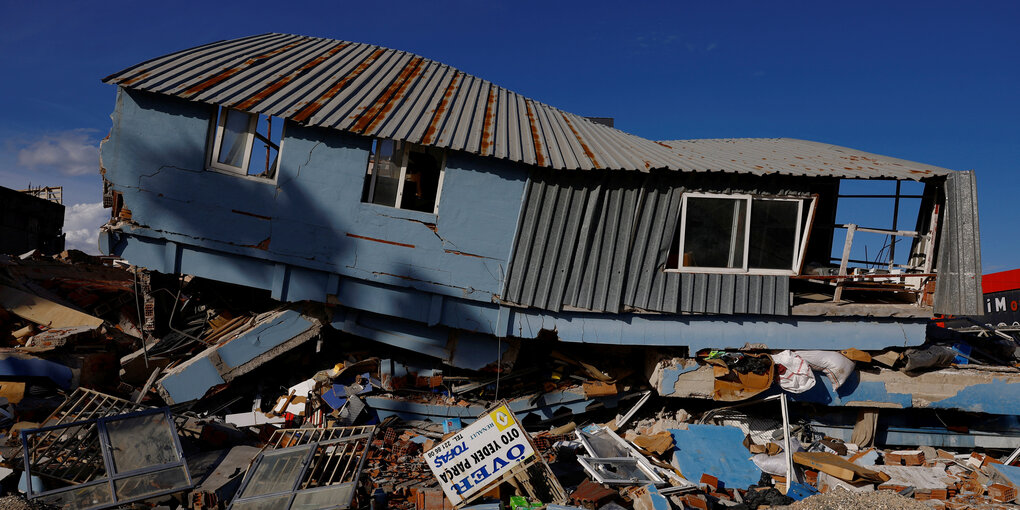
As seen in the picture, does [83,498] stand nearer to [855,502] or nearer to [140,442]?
[140,442]

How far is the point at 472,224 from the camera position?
27.3ft

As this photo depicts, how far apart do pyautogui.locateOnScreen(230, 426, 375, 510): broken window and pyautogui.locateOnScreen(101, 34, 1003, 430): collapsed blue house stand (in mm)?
2304

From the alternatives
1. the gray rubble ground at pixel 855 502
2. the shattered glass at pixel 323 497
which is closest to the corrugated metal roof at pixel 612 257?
the gray rubble ground at pixel 855 502

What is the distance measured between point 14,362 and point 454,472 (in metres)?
7.16

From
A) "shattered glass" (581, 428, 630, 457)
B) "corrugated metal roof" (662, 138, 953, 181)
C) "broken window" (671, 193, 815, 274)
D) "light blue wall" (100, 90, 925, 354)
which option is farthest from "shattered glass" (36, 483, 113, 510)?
"corrugated metal roof" (662, 138, 953, 181)

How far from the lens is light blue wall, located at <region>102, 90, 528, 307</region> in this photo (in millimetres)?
8062

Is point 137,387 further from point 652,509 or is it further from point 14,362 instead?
point 652,509

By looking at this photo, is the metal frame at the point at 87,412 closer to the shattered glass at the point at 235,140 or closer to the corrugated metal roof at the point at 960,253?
the shattered glass at the point at 235,140

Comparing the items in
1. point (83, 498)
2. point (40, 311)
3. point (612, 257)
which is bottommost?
point (83, 498)

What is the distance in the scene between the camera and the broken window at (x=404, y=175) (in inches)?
326

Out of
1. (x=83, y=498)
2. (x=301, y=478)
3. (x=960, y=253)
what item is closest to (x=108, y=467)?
(x=83, y=498)

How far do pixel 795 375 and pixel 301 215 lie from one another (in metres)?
7.87

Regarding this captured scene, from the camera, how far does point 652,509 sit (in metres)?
6.31

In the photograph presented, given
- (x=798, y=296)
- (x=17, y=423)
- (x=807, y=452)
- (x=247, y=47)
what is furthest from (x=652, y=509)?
(x=247, y=47)
